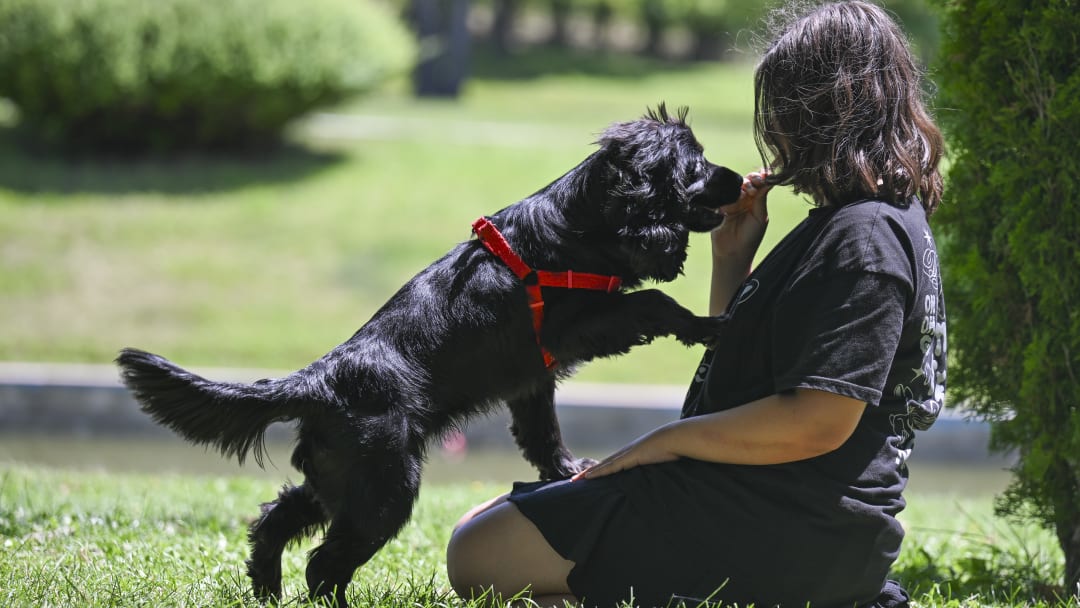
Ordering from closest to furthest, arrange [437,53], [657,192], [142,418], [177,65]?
[657,192] → [142,418] → [177,65] → [437,53]

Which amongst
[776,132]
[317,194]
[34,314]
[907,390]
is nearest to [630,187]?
[776,132]

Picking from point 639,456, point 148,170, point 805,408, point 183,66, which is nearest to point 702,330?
point 639,456

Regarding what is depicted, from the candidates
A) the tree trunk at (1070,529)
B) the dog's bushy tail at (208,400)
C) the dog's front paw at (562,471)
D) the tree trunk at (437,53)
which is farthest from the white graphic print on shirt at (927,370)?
the tree trunk at (437,53)

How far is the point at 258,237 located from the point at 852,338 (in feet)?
30.8

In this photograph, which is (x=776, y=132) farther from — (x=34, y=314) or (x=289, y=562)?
(x=34, y=314)

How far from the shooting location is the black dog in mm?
3029

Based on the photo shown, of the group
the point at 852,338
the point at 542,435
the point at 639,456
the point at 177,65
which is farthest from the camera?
the point at 177,65

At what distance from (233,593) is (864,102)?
2.22 meters

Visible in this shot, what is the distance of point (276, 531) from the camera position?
323 centimetres

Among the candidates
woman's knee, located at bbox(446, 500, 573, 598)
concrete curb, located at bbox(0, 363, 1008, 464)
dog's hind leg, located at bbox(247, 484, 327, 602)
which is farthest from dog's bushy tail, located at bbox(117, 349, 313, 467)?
concrete curb, located at bbox(0, 363, 1008, 464)

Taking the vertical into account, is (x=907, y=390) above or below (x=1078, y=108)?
below

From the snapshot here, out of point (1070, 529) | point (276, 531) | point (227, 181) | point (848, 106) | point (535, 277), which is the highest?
point (848, 106)

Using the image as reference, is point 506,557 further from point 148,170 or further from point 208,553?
point 148,170

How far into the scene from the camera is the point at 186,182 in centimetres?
1234
